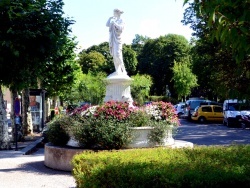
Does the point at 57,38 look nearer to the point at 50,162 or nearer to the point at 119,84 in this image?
the point at 119,84

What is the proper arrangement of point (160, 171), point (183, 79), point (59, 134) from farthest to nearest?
point (183, 79), point (59, 134), point (160, 171)

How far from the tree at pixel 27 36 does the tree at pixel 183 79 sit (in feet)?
148

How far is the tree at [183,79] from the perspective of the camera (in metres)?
61.8

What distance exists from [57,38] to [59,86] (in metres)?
14.8

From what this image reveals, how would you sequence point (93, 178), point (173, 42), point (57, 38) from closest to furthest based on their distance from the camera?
point (93, 178)
point (57, 38)
point (173, 42)

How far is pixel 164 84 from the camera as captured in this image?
7038cm

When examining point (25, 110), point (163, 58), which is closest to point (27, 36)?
point (25, 110)

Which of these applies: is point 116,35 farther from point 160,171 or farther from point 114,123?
point 160,171

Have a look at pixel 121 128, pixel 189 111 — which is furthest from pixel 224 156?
pixel 189 111

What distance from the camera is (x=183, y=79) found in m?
62.0

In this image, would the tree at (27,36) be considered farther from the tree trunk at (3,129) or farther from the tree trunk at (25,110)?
the tree trunk at (25,110)

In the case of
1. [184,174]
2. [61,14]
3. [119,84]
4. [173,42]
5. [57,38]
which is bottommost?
[184,174]

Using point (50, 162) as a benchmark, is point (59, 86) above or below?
above

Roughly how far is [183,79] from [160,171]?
2258 inches
